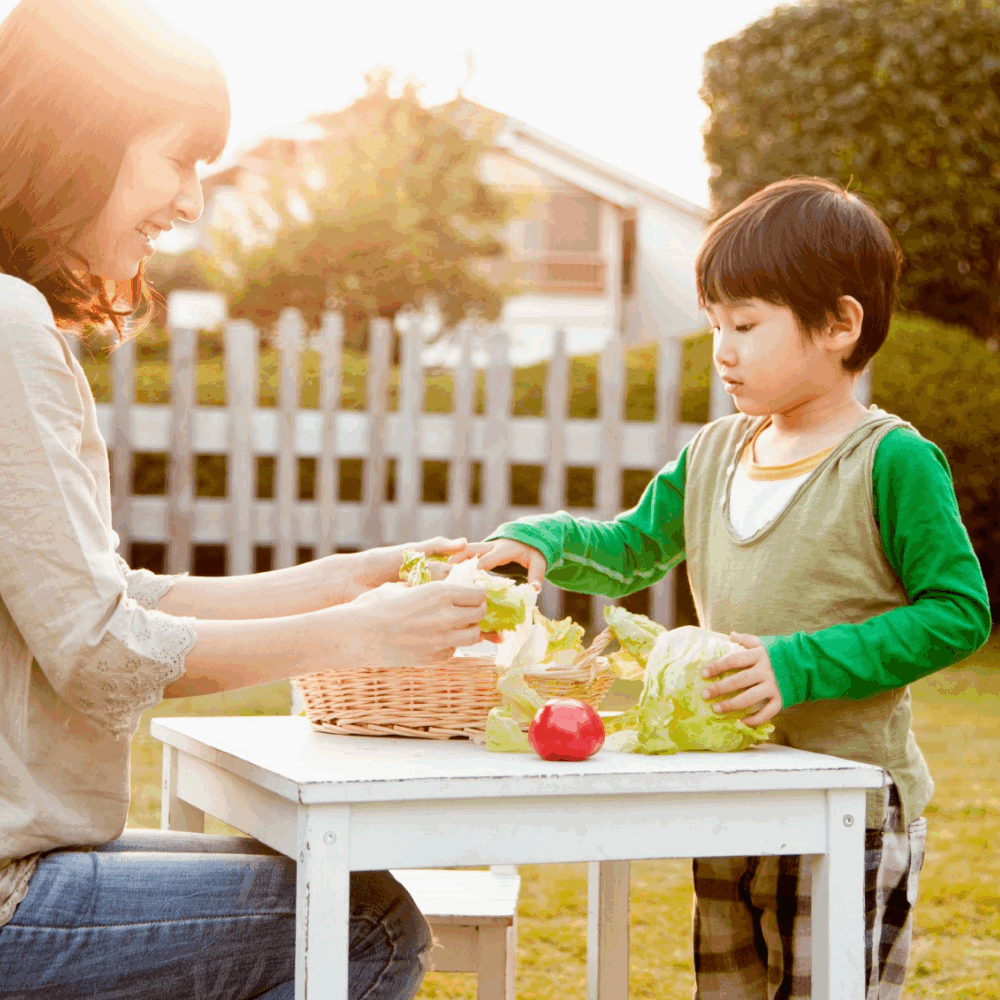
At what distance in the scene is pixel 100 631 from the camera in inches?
68.1

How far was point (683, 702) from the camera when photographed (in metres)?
1.96

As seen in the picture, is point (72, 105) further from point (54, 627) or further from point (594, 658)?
point (594, 658)

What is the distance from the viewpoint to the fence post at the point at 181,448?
805cm

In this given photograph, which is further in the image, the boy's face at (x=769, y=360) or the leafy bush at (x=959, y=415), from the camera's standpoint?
the leafy bush at (x=959, y=415)

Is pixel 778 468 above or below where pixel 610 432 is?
above

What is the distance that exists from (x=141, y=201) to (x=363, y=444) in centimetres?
619

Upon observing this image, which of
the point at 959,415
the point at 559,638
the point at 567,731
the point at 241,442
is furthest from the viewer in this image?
the point at 959,415

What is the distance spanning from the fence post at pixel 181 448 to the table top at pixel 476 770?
20.4ft

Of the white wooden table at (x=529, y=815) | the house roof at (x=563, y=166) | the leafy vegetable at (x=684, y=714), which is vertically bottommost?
the white wooden table at (x=529, y=815)

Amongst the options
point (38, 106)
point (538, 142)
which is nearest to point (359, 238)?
point (538, 142)

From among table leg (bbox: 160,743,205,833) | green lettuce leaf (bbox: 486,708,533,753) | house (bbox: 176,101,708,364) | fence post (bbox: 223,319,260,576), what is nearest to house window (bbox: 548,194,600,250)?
house (bbox: 176,101,708,364)

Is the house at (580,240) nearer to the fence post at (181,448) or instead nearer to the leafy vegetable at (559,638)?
the fence post at (181,448)

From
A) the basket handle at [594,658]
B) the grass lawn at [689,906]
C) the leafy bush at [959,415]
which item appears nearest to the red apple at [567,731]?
the basket handle at [594,658]

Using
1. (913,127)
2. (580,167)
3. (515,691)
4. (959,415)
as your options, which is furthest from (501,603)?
(580,167)
